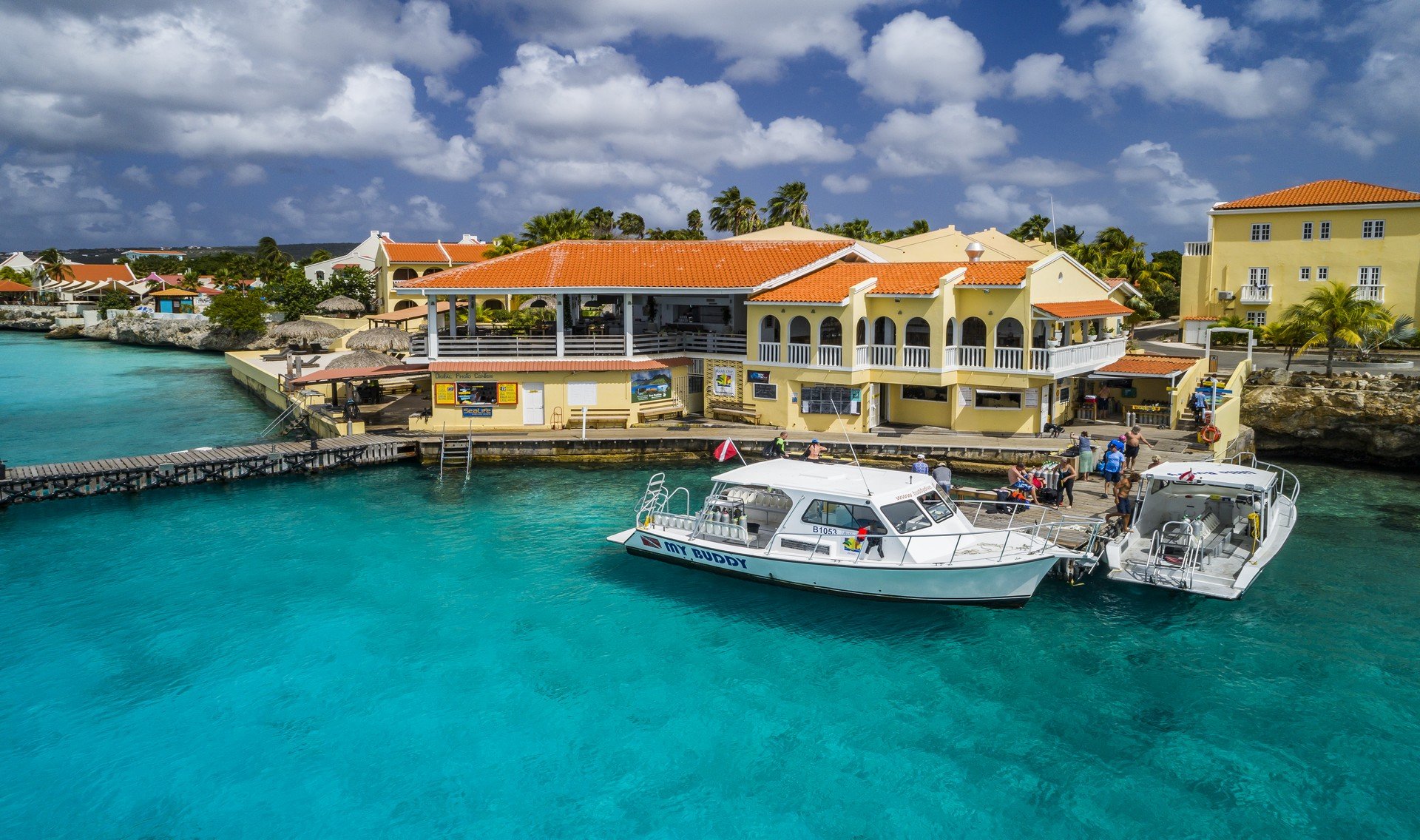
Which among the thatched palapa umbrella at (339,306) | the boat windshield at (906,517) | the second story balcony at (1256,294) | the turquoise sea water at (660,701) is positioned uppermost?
the thatched palapa umbrella at (339,306)

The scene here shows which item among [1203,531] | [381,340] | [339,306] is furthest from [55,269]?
[1203,531]

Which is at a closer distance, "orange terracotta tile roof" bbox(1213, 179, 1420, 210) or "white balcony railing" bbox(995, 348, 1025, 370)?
"white balcony railing" bbox(995, 348, 1025, 370)

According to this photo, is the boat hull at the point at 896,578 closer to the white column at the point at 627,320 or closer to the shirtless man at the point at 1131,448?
the shirtless man at the point at 1131,448

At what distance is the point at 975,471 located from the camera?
29672 millimetres

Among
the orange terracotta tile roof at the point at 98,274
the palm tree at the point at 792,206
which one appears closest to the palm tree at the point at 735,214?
the palm tree at the point at 792,206

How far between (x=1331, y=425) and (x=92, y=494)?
140ft

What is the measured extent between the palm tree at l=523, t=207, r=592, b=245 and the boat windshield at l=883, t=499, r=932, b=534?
37558mm

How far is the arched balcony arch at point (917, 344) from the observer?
31.8m

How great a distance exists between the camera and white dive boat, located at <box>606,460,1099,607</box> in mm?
17875

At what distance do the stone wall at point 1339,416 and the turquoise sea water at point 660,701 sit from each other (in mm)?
12267

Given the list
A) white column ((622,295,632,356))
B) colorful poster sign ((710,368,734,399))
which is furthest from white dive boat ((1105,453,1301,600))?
white column ((622,295,632,356))

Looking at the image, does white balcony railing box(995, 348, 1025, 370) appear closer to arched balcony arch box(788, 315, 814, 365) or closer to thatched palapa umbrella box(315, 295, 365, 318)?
arched balcony arch box(788, 315, 814, 365)

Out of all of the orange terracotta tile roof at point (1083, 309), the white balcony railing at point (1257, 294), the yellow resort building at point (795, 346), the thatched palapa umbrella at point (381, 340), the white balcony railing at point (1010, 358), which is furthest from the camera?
the white balcony railing at point (1257, 294)

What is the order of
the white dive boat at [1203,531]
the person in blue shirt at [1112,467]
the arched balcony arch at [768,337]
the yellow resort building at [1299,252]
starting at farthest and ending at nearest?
the yellow resort building at [1299,252] < the arched balcony arch at [768,337] < the person in blue shirt at [1112,467] < the white dive boat at [1203,531]
